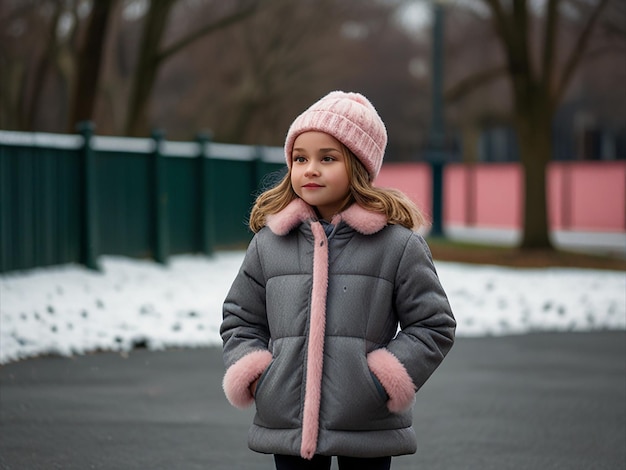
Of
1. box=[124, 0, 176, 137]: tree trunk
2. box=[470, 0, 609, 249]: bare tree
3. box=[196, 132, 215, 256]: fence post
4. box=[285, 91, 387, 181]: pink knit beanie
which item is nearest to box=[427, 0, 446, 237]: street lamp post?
box=[470, 0, 609, 249]: bare tree

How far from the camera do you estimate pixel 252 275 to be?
11.5ft

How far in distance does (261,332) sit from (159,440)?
264cm

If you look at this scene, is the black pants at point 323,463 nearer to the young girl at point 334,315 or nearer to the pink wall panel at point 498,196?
the young girl at point 334,315

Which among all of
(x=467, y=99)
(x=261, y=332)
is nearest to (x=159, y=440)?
(x=261, y=332)

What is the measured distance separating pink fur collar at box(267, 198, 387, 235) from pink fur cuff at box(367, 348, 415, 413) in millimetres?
369

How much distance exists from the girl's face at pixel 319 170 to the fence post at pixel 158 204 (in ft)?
37.4

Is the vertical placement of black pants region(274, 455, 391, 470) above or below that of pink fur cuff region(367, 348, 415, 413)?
below

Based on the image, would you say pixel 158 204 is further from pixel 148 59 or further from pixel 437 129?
pixel 437 129

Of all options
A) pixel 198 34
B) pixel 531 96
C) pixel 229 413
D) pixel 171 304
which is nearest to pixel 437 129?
pixel 531 96

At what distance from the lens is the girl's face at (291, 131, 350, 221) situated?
3.47m

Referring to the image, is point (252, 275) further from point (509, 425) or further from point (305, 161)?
point (509, 425)

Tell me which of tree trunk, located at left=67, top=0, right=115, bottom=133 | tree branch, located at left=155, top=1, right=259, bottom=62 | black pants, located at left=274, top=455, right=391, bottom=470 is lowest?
black pants, located at left=274, top=455, right=391, bottom=470

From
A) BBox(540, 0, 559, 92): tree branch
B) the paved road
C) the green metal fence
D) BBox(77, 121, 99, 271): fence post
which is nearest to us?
the paved road

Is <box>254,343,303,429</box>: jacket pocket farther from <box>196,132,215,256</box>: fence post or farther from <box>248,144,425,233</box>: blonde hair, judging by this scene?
<box>196,132,215,256</box>: fence post
